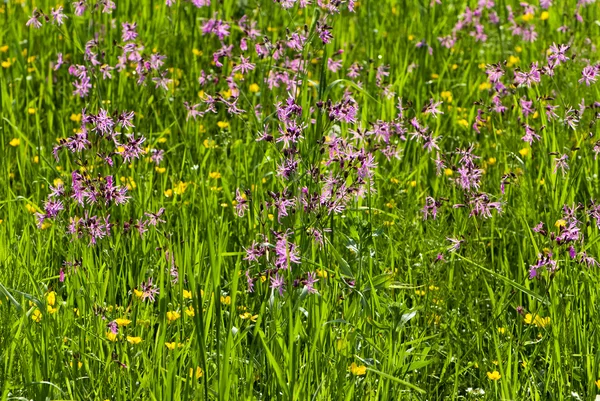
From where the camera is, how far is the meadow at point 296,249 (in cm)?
270

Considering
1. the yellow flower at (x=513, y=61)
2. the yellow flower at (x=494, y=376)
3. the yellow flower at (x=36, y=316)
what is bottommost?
the yellow flower at (x=36, y=316)

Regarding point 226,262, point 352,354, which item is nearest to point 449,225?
point 226,262

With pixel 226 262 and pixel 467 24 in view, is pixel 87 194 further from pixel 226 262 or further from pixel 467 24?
pixel 467 24

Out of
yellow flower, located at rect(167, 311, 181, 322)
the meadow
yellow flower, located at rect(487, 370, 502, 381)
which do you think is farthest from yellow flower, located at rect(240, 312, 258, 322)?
yellow flower, located at rect(487, 370, 502, 381)

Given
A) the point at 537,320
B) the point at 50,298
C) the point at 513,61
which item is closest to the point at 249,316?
the point at 50,298

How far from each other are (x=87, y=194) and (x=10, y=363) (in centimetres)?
61

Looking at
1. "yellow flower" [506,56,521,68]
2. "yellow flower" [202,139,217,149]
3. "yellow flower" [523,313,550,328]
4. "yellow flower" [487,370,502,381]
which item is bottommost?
"yellow flower" [487,370,502,381]

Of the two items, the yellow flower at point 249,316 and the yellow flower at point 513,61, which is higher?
the yellow flower at point 513,61

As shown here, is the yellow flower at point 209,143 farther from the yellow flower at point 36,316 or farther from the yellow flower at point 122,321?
the yellow flower at point 122,321

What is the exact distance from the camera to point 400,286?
301cm

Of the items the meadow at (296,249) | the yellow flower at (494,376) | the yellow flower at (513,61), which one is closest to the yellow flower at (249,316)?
the meadow at (296,249)

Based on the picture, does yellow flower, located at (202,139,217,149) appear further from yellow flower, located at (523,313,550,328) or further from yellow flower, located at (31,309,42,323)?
yellow flower, located at (523,313,550,328)

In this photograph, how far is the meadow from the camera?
2703 millimetres

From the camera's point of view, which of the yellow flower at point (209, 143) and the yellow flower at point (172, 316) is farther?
the yellow flower at point (209, 143)
